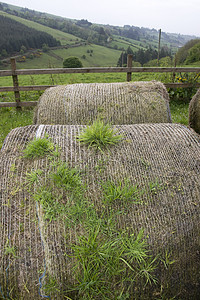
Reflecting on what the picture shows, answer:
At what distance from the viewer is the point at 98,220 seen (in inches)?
81.9

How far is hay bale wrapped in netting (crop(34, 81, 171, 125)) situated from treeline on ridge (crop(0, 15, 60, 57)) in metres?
64.8

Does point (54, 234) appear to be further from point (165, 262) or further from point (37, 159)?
point (165, 262)

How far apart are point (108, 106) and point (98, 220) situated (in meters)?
3.38

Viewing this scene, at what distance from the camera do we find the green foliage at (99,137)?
8.39ft

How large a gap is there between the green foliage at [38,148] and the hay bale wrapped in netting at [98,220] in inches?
0.5

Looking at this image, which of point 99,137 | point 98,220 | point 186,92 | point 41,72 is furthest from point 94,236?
point 186,92

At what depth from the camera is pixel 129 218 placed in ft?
7.06

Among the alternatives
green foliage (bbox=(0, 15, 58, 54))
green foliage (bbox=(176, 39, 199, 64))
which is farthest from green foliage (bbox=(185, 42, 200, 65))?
green foliage (bbox=(0, 15, 58, 54))

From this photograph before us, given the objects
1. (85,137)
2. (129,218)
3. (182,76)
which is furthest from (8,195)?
(182,76)

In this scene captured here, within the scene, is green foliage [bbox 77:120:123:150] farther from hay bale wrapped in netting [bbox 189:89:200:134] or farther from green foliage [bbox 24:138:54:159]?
hay bale wrapped in netting [bbox 189:89:200:134]

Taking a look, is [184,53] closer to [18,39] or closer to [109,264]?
[109,264]

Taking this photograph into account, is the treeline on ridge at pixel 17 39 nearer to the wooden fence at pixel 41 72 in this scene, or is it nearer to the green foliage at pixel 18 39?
the green foliage at pixel 18 39

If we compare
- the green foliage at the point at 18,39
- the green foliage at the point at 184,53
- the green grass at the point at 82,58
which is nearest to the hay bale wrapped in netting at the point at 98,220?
the green foliage at the point at 184,53

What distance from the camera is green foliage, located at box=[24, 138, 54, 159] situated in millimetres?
2445
